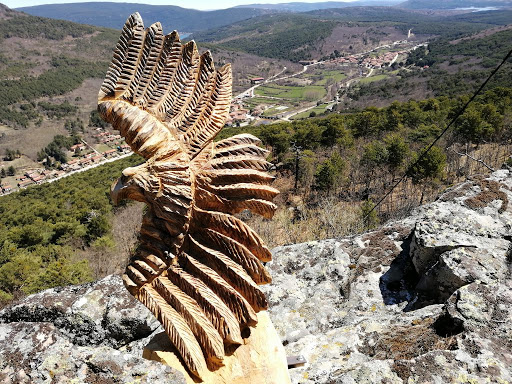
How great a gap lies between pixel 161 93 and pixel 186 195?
136 cm

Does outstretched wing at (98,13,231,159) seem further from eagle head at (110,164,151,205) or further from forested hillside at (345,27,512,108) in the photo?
forested hillside at (345,27,512,108)

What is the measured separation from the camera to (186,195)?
11.8 ft

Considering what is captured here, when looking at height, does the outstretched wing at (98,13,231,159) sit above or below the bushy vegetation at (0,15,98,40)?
below

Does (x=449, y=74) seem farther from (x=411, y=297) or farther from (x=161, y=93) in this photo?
(x=161, y=93)

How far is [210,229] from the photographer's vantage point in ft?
12.5

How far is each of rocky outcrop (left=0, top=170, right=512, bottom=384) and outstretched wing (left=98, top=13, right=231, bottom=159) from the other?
2.22 m

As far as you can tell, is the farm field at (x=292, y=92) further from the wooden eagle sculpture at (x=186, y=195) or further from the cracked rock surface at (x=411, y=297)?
the wooden eagle sculpture at (x=186, y=195)

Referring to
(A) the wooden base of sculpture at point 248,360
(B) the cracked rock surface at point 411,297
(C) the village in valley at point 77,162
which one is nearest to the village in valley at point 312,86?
(C) the village in valley at point 77,162

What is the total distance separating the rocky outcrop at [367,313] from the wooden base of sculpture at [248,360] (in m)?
0.52

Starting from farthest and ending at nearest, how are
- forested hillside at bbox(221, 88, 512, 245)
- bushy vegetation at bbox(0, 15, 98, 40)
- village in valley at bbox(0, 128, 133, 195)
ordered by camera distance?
bushy vegetation at bbox(0, 15, 98, 40)
village in valley at bbox(0, 128, 133, 195)
forested hillside at bbox(221, 88, 512, 245)

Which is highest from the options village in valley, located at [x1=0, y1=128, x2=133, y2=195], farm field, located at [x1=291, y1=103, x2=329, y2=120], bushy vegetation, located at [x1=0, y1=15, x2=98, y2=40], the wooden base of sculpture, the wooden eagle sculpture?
bushy vegetation, located at [x1=0, y1=15, x2=98, y2=40]

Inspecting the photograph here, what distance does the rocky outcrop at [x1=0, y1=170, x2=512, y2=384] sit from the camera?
314 cm

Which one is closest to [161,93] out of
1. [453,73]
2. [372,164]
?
[372,164]

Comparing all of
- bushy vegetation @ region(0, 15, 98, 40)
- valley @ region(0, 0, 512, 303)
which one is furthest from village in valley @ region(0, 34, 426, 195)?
bushy vegetation @ region(0, 15, 98, 40)
